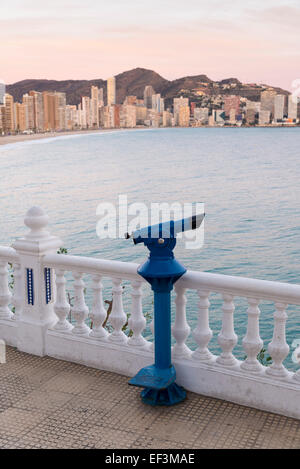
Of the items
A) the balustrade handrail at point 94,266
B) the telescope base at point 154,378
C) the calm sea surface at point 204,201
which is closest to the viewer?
the telescope base at point 154,378

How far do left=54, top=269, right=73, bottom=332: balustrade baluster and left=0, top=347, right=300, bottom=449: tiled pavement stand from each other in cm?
52

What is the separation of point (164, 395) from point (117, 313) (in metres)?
0.85

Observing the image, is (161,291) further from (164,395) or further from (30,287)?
(30,287)

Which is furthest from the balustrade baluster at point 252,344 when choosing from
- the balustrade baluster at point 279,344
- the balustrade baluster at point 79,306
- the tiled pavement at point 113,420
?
the balustrade baluster at point 79,306

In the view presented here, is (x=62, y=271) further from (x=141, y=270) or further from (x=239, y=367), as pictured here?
(x=239, y=367)

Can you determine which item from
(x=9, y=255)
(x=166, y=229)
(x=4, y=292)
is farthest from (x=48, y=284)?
(x=166, y=229)

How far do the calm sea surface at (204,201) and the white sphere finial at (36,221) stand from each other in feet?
28.2

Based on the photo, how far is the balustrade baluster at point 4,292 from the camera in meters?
5.68

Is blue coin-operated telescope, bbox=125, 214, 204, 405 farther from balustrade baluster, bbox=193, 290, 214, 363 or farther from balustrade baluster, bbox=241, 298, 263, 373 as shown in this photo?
balustrade baluster, bbox=241, 298, 263, 373

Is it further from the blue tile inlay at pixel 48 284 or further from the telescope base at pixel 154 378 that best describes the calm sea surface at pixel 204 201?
the telescope base at pixel 154 378

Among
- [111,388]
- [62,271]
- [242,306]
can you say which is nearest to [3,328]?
[62,271]

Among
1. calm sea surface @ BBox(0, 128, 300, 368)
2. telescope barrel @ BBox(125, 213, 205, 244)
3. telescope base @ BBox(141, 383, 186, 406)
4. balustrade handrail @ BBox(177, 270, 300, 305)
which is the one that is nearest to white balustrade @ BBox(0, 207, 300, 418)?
balustrade handrail @ BBox(177, 270, 300, 305)

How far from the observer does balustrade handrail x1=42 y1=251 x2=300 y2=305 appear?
4277mm

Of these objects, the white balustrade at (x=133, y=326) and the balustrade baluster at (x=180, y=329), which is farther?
the balustrade baluster at (x=180, y=329)
